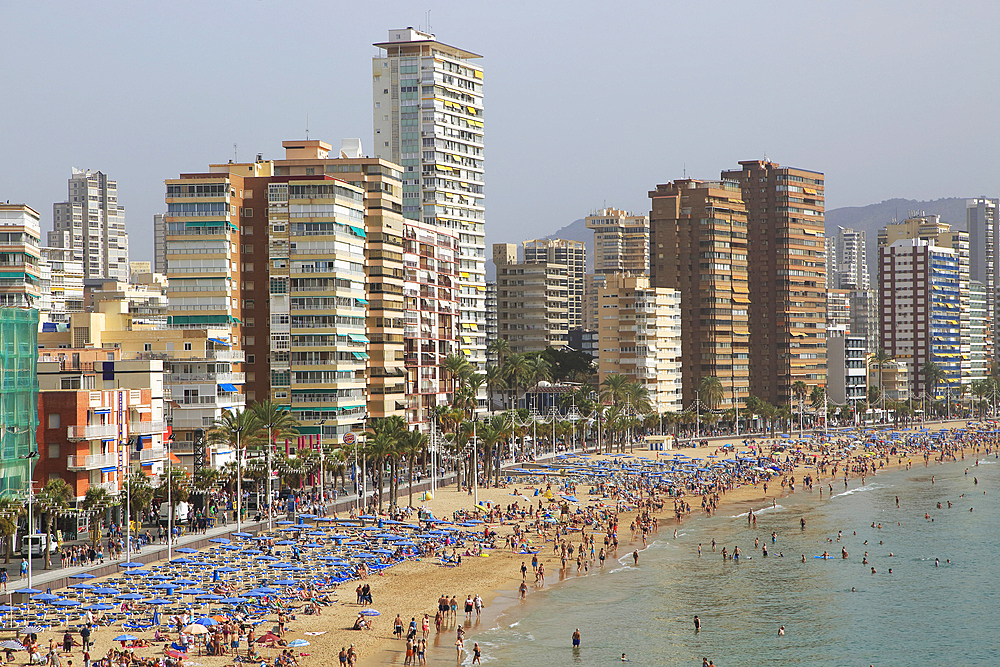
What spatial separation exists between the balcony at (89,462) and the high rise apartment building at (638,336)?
11981cm

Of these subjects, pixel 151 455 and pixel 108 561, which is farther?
pixel 151 455

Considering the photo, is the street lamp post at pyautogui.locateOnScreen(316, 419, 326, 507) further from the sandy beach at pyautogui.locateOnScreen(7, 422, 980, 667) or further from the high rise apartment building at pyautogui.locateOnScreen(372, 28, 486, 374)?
the high rise apartment building at pyautogui.locateOnScreen(372, 28, 486, 374)

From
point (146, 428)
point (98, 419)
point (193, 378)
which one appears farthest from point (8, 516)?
point (193, 378)

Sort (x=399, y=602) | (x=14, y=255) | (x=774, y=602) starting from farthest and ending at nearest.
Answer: (x=14, y=255), (x=774, y=602), (x=399, y=602)

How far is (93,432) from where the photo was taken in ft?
256

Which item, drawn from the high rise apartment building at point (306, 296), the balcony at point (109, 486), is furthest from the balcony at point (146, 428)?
the high rise apartment building at point (306, 296)

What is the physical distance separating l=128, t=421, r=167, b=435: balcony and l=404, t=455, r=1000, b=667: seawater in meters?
31.7

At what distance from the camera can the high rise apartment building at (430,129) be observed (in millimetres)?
172125

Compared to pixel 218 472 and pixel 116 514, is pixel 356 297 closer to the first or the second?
pixel 218 472

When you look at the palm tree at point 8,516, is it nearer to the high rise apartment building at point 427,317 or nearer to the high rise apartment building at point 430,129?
the high rise apartment building at point 427,317

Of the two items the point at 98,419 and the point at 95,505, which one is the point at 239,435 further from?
the point at 95,505

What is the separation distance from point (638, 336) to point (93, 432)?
4841 inches

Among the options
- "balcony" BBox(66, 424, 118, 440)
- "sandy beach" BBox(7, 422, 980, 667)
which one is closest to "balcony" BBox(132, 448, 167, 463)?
"balcony" BBox(66, 424, 118, 440)

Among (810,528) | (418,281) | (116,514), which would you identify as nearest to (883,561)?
(810,528)
